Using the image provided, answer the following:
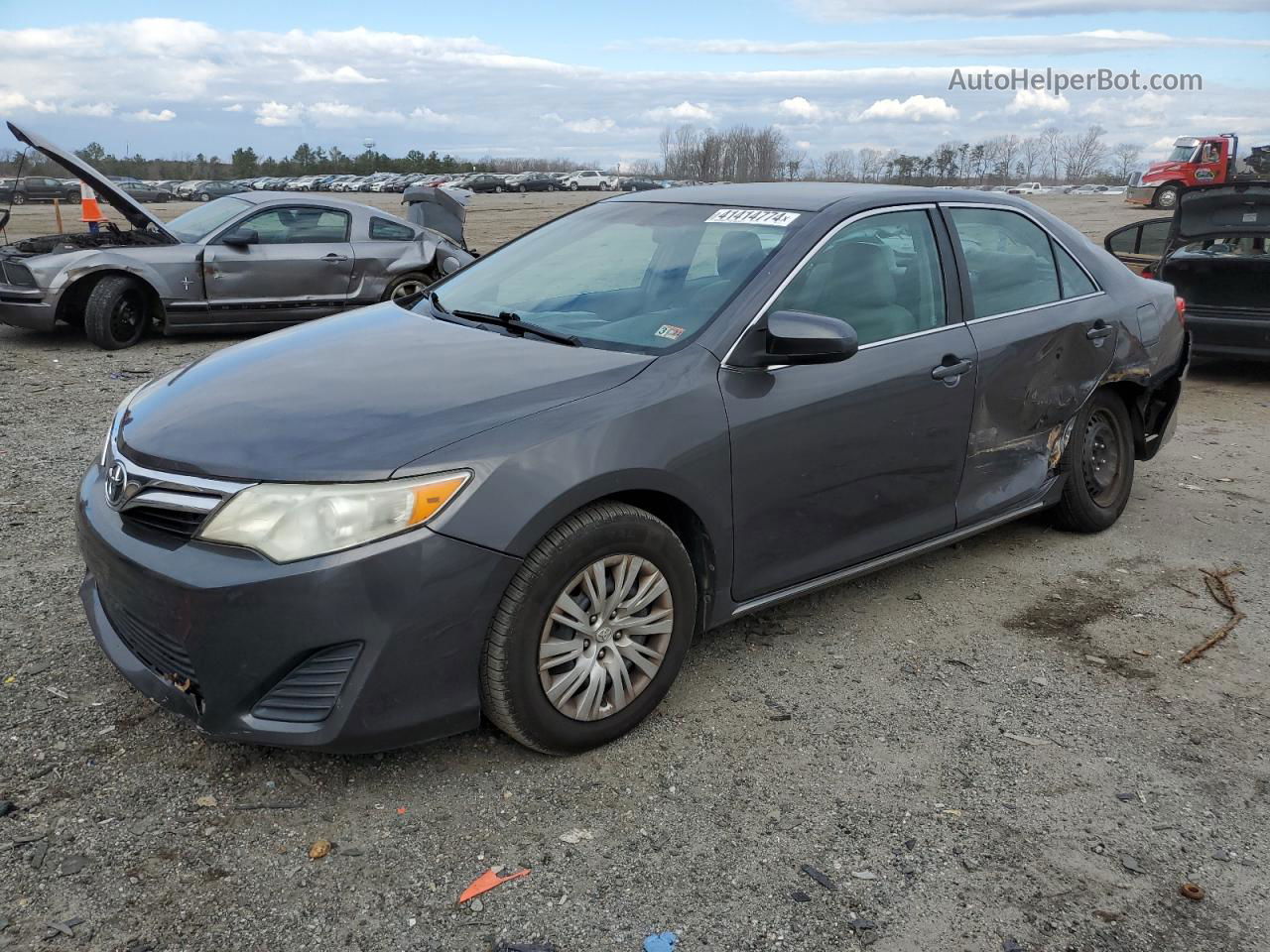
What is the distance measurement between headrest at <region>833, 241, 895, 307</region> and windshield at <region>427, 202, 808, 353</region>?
22 cm

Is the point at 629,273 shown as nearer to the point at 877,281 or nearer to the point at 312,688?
the point at 877,281

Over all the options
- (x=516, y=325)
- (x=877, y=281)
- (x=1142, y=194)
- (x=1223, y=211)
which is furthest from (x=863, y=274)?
(x=1142, y=194)

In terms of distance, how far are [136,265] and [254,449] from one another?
762cm

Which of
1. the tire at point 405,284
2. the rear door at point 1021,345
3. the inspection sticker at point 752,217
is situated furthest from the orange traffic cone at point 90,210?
the rear door at point 1021,345

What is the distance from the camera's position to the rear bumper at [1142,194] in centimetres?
3672

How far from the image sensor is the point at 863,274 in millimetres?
3859

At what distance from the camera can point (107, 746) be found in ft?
10.2

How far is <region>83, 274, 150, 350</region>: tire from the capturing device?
9328 millimetres

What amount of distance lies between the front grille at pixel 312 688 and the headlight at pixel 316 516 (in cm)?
27

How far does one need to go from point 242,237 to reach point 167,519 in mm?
7763

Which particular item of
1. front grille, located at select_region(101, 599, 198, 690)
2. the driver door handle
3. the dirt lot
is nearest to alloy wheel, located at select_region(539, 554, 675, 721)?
the dirt lot

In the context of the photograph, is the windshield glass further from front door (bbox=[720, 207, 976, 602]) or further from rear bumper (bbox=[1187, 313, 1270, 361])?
rear bumper (bbox=[1187, 313, 1270, 361])

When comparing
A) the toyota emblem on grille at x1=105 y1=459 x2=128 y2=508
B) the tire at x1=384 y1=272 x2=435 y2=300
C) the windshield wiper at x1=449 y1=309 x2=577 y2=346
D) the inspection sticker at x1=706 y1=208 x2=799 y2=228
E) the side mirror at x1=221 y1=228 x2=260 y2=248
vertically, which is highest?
the inspection sticker at x1=706 y1=208 x2=799 y2=228

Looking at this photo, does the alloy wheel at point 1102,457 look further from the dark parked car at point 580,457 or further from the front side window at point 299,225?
the front side window at point 299,225
